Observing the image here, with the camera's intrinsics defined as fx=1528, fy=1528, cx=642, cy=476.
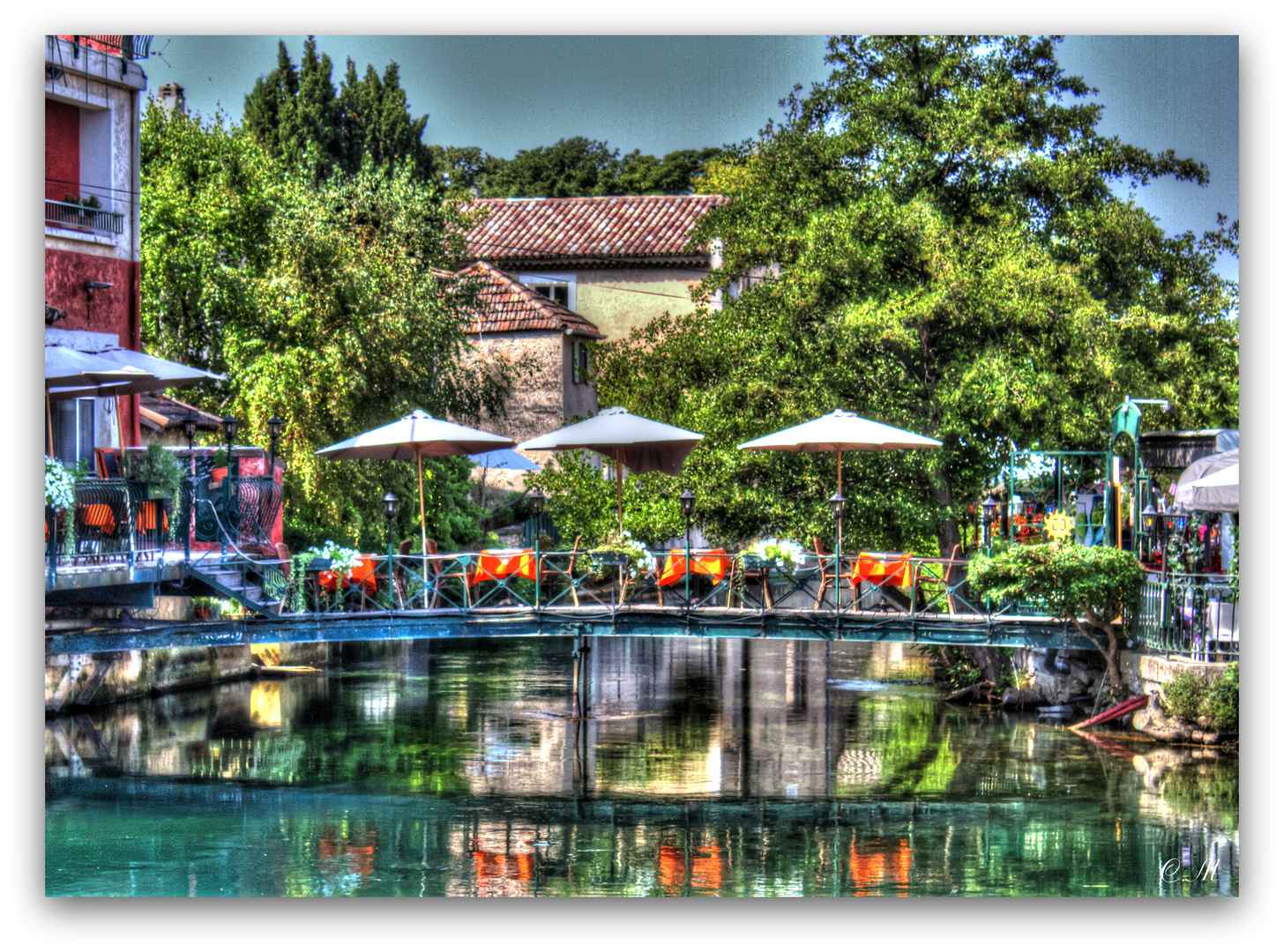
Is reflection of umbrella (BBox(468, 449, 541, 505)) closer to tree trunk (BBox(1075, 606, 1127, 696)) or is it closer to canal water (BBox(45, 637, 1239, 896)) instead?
canal water (BBox(45, 637, 1239, 896))

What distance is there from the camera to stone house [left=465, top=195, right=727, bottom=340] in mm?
14898

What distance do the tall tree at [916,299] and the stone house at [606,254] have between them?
0.30 meters

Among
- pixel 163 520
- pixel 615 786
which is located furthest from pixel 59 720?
pixel 615 786

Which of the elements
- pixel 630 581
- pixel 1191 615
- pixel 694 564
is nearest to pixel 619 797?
pixel 630 581

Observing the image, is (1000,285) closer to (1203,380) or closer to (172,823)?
(1203,380)

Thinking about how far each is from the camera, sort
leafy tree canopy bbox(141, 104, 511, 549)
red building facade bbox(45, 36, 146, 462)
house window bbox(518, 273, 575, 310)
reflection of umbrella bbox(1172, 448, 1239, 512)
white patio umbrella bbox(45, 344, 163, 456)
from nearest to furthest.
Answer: reflection of umbrella bbox(1172, 448, 1239, 512) < white patio umbrella bbox(45, 344, 163, 456) < red building facade bbox(45, 36, 146, 462) < house window bbox(518, 273, 575, 310) < leafy tree canopy bbox(141, 104, 511, 549)

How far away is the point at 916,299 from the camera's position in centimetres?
1636

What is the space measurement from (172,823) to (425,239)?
1096 cm

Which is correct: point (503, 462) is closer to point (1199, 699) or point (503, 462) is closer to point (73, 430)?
point (73, 430)

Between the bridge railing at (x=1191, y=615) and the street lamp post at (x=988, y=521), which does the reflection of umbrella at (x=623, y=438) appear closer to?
the street lamp post at (x=988, y=521)

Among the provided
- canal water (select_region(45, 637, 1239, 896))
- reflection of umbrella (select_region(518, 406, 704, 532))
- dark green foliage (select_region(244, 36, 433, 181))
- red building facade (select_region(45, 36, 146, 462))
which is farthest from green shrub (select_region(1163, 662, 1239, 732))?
red building facade (select_region(45, 36, 146, 462))

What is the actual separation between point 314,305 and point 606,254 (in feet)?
17.4

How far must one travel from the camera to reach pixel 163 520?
12469 millimetres

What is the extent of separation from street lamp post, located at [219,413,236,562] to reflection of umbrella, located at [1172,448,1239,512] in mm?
7673
